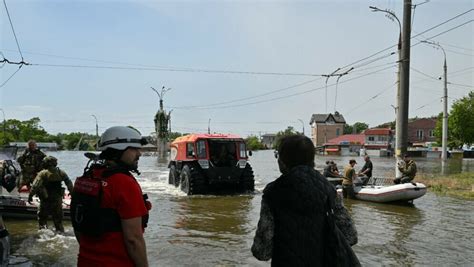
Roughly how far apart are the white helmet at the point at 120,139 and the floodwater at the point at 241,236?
523cm

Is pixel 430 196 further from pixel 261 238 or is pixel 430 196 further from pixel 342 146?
pixel 342 146

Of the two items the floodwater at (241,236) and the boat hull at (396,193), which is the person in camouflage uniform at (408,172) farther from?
the boat hull at (396,193)

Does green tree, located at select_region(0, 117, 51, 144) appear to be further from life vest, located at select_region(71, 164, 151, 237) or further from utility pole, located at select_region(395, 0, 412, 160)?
life vest, located at select_region(71, 164, 151, 237)

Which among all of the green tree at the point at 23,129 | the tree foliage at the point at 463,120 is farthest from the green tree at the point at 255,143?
the tree foliage at the point at 463,120

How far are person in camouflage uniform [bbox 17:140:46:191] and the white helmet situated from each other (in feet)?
31.6

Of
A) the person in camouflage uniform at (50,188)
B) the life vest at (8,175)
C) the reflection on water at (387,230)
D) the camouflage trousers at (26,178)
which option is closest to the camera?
the reflection on water at (387,230)

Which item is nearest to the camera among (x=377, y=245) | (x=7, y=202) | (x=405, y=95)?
(x=377, y=245)

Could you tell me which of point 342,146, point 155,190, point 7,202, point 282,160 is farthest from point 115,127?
point 342,146

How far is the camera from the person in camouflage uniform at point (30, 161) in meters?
12.0

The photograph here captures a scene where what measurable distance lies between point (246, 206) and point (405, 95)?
9.26 meters

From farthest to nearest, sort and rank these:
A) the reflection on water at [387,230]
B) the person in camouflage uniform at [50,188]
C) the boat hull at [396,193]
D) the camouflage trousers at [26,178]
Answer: the boat hull at [396,193], the camouflage trousers at [26,178], the person in camouflage uniform at [50,188], the reflection on water at [387,230]

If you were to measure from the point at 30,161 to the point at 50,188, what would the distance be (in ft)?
9.60

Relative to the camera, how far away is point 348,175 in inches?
670

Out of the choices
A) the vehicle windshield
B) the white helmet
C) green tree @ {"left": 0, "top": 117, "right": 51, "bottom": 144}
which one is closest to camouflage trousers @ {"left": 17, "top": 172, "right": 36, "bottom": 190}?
the vehicle windshield
